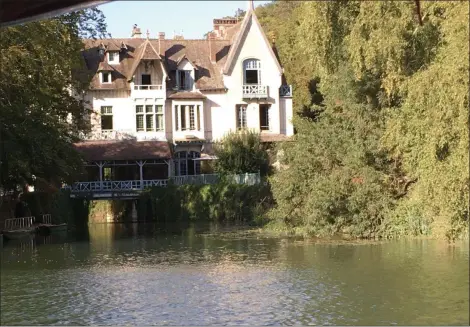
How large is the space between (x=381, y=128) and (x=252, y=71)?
1945 centimetres

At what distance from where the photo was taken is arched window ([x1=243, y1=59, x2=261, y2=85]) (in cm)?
4294

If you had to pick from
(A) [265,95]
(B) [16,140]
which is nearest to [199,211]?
(A) [265,95]

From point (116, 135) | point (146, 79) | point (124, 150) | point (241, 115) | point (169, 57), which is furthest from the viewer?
point (169, 57)

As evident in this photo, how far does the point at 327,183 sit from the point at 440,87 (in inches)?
433

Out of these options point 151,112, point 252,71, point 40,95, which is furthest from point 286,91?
point 40,95

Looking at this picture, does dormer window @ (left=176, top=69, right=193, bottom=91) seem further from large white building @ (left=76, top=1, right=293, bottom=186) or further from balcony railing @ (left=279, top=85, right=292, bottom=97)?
balcony railing @ (left=279, top=85, right=292, bottom=97)

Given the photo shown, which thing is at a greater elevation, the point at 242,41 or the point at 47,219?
the point at 242,41

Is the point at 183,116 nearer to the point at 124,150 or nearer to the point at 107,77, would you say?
the point at 124,150

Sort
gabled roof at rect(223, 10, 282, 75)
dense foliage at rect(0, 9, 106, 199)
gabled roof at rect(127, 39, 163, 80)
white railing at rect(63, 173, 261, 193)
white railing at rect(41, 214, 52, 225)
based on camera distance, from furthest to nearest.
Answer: gabled roof at rect(223, 10, 282, 75)
gabled roof at rect(127, 39, 163, 80)
white railing at rect(63, 173, 261, 193)
white railing at rect(41, 214, 52, 225)
dense foliage at rect(0, 9, 106, 199)

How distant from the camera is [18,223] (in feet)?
100

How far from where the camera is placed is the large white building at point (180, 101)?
42.5 metres

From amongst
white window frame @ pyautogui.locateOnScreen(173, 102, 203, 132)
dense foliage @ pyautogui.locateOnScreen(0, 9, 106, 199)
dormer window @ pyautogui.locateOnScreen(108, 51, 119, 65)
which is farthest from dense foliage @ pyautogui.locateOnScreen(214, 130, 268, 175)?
dense foliage @ pyautogui.locateOnScreen(0, 9, 106, 199)

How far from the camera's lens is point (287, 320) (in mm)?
13078

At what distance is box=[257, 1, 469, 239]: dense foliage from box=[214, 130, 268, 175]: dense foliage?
937 centimetres
